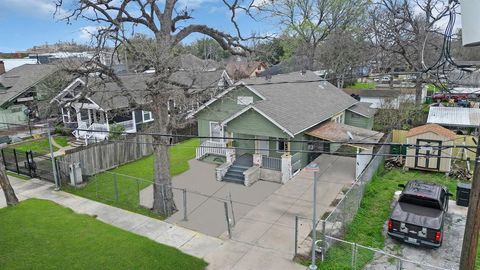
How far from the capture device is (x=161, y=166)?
593 inches

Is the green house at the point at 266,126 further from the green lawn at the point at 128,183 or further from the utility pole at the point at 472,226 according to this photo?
the utility pole at the point at 472,226

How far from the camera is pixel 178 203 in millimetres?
16156

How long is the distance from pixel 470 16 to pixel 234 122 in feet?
51.1

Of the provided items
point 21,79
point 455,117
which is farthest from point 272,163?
point 21,79

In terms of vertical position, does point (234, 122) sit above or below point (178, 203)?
above

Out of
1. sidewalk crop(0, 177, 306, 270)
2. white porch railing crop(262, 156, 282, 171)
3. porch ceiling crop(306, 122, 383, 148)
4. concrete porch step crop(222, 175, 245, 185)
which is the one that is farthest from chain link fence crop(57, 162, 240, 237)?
porch ceiling crop(306, 122, 383, 148)

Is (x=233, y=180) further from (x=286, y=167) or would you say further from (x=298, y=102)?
(x=298, y=102)

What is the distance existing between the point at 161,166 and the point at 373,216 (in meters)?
9.30

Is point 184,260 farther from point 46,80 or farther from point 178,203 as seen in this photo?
point 46,80

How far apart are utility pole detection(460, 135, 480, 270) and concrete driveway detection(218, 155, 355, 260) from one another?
505cm

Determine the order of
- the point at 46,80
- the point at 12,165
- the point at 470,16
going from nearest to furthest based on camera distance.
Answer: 1. the point at 470,16
2. the point at 12,165
3. the point at 46,80

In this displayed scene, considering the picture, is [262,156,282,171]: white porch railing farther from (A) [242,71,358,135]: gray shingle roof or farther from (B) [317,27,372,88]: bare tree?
(B) [317,27,372,88]: bare tree

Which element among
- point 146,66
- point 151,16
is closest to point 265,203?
point 146,66

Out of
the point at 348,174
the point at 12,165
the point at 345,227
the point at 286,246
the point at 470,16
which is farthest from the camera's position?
the point at 12,165
